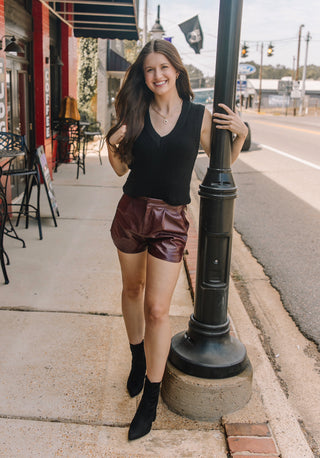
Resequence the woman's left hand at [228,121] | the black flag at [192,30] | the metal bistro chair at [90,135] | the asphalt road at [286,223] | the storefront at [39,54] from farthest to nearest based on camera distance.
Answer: the black flag at [192,30]
the metal bistro chair at [90,135]
the storefront at [39,54]
the asphalt road at [286,223]
the woman's left hand at [228,121]

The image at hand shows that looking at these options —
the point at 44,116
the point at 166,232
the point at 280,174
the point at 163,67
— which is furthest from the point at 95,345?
the point at 280,174

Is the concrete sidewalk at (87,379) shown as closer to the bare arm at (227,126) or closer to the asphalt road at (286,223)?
the asphalt road at (286,223)

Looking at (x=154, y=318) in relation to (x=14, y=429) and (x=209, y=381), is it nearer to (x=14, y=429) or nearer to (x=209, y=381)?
(x=209, y=381)

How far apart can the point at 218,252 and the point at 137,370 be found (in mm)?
849

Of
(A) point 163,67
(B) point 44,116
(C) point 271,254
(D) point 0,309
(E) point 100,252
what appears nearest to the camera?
(A) point 163,67

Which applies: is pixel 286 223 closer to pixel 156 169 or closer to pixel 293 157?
pixel 156 169

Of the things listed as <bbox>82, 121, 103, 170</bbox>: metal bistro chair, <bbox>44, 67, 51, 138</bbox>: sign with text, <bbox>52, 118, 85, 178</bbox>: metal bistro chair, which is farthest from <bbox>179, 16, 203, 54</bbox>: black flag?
<bbox>44, 67, 51, 138</bbox>: sign with text

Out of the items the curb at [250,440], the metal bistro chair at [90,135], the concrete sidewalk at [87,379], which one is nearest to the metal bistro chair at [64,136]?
the metal bistro chair at [90,135]

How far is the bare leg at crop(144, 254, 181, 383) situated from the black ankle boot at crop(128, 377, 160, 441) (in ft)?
0.19

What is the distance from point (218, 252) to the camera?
110 inches

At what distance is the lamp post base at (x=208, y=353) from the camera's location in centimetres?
278

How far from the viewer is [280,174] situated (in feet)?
37.9

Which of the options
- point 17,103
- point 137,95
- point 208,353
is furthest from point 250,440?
point 17,103

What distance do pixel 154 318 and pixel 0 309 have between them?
1.93 metres
